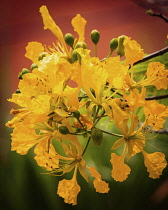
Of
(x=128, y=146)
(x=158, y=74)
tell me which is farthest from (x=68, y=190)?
(x=158, y=74)

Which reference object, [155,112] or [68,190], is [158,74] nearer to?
[155,112]

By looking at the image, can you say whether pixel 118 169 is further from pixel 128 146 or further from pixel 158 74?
pixel 158 74

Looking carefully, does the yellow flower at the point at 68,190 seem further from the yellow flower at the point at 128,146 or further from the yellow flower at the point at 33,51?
the yellow flower at the point at 33,51

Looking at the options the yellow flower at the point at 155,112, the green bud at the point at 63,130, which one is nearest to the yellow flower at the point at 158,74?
the yellow flower at the point at 155,112

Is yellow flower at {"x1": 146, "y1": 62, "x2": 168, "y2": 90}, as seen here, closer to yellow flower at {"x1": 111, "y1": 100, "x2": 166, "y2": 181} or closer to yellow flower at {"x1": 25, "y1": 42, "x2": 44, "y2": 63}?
yellow flower at {"x1": 111, "y1": 100, "x2": 166, "y2": 181}

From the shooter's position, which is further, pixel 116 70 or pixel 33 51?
pixel 33 51

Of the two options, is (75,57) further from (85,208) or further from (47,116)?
(85,208)

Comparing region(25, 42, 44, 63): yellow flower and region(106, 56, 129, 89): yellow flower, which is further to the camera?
region(25, 42, 44, 63): yellow flower

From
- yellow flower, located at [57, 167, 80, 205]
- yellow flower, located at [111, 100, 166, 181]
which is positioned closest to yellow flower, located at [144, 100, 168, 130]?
yellow flower, located at [111, 100, 166, 181]

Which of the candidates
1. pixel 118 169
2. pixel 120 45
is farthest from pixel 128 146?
pixel 120 45

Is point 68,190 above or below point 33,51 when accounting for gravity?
below

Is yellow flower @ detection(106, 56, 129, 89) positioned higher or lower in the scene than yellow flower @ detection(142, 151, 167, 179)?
higher
